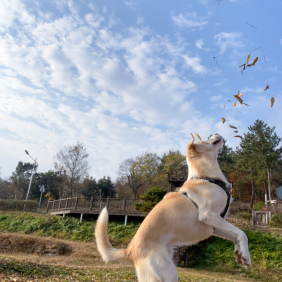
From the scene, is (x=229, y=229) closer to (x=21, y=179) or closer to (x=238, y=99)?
(x=238, y=99)

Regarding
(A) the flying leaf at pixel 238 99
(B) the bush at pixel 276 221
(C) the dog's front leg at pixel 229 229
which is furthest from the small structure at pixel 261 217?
(C) the dog's front leg at pixel 229 229

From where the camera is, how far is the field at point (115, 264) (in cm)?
743

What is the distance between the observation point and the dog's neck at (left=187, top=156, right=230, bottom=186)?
10.5 ft

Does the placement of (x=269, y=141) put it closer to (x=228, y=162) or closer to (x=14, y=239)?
(x=228, y=162)

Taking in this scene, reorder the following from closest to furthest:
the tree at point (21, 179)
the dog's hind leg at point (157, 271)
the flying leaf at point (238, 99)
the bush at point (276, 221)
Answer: the dog's hind leg at point (157, 271) < the flying leaf at point (238, 99) < the bush at point (276, 221) < the tree at point (21, 179)

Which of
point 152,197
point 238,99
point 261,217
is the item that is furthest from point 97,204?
point 238,99

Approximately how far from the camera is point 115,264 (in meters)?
11.0

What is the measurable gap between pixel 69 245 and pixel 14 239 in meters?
3.67

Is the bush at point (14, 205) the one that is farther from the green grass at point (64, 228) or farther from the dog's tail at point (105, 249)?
the dog's tail at point (105, 249)

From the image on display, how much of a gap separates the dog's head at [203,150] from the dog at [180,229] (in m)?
0.32

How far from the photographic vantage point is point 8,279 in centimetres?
514

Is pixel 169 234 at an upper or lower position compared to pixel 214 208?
lower

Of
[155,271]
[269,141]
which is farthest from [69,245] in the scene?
[269,141]

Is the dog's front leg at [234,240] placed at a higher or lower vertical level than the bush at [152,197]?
lower
